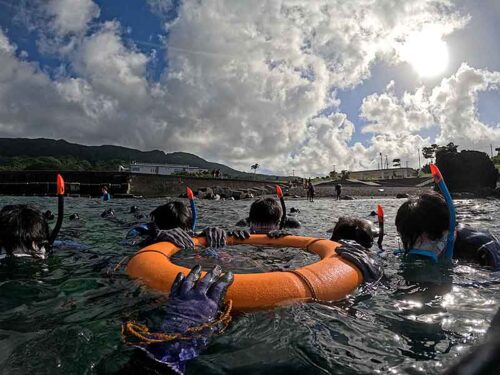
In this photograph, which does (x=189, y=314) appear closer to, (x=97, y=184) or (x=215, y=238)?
(x=215, y=238)

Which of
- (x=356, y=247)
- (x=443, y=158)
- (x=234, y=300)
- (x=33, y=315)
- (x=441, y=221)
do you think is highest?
(x=443, y=158)

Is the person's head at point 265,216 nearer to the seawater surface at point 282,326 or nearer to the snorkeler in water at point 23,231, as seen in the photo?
the seawater surface at point 282,326

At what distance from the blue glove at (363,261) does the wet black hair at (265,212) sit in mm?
2426

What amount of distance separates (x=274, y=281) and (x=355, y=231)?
2218mm

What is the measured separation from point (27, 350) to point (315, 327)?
198 centimetres

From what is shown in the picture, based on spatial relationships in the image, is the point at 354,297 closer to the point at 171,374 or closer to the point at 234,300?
the point at 234,300

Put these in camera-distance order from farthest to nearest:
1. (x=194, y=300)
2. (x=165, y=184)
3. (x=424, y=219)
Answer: (x=165, y=184) → (x=424, y=219) → (x=194, y=300)

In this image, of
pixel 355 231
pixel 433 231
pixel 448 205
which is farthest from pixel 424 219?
pixel 355 231

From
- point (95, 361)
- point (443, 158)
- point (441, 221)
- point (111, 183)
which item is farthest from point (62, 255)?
point (443, 158)

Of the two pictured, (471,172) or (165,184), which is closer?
(165,184)

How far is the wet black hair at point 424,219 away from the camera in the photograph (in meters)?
3.70

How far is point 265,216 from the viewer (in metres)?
6.09

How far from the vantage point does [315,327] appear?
2666mm

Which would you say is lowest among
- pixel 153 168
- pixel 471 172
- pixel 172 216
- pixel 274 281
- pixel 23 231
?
pixel 274 281
